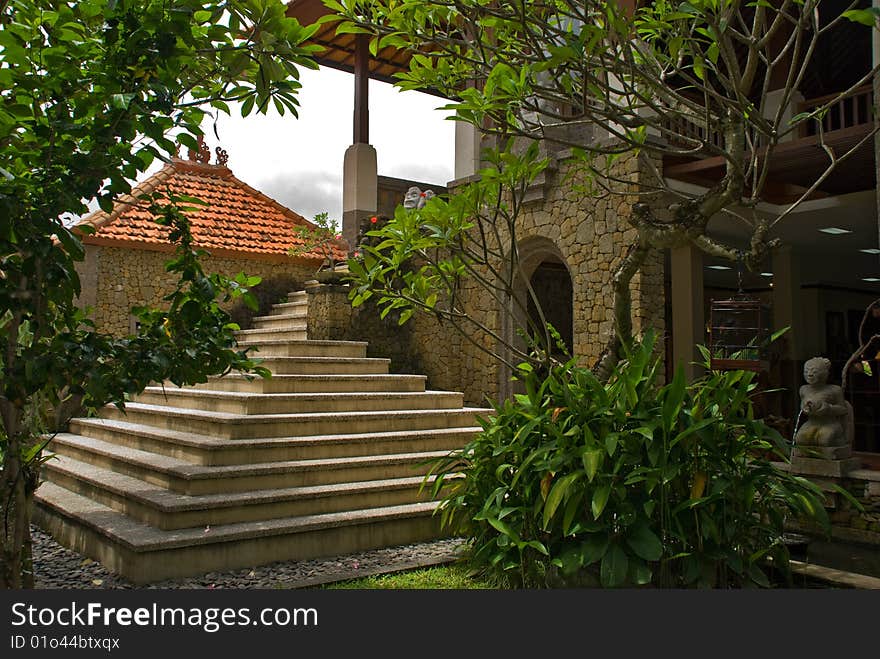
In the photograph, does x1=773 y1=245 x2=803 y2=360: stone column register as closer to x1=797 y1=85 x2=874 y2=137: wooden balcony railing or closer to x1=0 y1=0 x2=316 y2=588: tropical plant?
x1=797 y1=85 x2=874 y2=137: wooden balcony railing

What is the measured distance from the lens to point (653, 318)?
7.71 metres

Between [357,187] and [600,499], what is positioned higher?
[357,187]

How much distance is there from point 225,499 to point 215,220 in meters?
5.74

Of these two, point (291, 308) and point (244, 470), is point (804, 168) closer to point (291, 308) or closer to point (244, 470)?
point (291, 308)

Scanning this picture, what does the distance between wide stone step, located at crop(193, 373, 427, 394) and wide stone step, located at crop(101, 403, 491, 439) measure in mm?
407

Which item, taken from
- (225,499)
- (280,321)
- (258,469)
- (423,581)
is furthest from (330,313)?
(423,581)

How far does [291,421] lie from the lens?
5.54 meters

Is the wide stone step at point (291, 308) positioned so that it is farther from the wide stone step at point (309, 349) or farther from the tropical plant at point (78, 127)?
the tropical plant at point (78, 127)

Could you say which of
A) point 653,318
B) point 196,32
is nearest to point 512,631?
point 196,32

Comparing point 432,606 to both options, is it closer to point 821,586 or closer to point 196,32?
point 821,586

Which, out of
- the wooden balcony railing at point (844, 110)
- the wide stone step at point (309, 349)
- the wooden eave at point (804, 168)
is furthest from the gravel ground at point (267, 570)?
the wooden balcony railing at point (844, 110)

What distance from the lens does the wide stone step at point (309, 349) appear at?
7035mm

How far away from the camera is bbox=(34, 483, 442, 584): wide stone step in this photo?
4.06 metres

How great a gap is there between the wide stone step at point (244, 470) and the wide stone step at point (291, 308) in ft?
10.7
